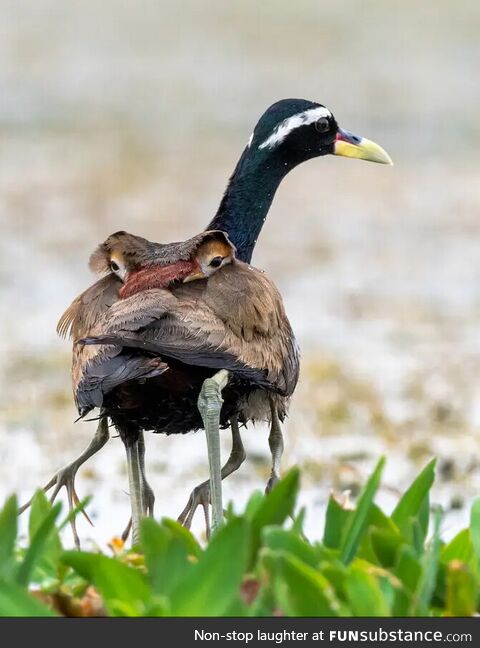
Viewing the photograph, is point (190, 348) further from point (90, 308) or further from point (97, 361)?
point (90, 308)

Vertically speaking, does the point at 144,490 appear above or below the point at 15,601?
above

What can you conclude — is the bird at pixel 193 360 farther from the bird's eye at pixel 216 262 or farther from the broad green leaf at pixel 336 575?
the broad green leaf at pixel 336 575

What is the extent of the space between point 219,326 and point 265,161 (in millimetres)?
1352

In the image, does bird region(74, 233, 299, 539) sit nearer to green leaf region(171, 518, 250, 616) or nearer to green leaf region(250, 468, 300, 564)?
green leaf region(250, 468, 300, 564)

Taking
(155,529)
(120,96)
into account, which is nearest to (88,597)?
(155,529)

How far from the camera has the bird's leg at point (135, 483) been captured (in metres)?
4.38

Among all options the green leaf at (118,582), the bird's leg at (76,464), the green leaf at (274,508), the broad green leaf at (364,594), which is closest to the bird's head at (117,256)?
the bird's leg at (76,464)

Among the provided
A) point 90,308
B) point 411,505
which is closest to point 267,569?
point 411,505

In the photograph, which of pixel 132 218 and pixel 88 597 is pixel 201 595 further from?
pixel 132 218

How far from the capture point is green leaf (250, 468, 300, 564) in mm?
2982

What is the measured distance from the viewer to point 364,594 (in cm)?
271

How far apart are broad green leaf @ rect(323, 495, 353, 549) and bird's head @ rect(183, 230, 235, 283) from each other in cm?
108

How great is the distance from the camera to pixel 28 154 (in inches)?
496

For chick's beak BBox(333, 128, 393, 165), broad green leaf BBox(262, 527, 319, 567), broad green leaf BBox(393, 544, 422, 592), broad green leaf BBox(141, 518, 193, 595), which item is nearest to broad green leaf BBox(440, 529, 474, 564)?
broad green leaf BBox(393, 544, 422, 592)
